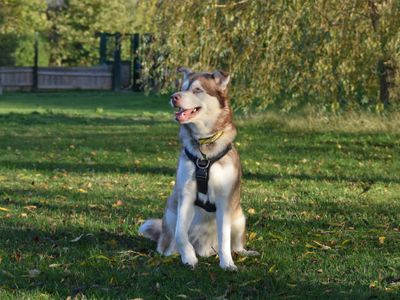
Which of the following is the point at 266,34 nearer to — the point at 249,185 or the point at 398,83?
the point at 398,83

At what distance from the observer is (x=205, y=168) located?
633 cm

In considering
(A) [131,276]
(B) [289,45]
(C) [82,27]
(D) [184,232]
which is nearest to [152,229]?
(D) [184,232]

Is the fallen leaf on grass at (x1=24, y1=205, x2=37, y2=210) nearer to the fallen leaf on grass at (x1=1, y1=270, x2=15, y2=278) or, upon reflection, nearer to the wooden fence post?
the fallen leaf on grass at (x1=1, y1=270, x2=15, y2=278)

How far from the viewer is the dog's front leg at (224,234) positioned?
6.35m

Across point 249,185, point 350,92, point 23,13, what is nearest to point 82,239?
point 249,185

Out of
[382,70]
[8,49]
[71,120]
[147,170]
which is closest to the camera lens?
[147,170]

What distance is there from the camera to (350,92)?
17.4m

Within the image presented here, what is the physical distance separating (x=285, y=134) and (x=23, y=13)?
34.0 m

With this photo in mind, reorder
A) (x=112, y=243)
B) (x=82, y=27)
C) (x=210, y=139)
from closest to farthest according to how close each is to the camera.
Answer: (x=210, y=139)
(x=112, y=243)
(x=82, y=27)

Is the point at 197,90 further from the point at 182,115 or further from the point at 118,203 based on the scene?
the point at 118,203

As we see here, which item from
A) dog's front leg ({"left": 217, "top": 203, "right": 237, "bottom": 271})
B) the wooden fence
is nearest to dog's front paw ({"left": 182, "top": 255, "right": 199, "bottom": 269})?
dog's front leg ({"left": 217, "top": 203, "right": 237, "bottom": 271})

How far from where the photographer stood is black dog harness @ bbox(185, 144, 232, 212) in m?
6.33

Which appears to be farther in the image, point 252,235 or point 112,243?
point 252,235

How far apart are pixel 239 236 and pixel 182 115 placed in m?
1.16
